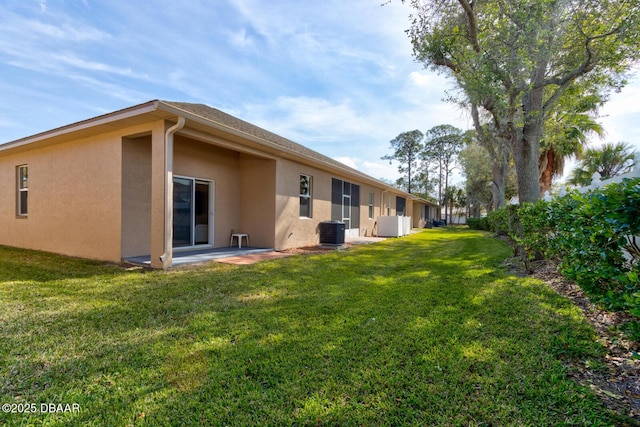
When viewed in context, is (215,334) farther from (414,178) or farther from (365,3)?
(414,178)

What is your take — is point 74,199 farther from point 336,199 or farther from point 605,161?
point 605,161

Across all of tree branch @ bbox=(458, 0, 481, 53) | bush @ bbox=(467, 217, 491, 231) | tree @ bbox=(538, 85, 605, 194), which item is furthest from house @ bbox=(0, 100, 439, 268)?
bush @ bbox=(467, 217, 491, 231)

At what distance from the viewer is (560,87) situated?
6926mm

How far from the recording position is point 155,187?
5.95 m

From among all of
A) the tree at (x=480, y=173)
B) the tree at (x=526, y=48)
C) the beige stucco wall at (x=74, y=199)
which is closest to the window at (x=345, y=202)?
the tree at (x=526, y=48)

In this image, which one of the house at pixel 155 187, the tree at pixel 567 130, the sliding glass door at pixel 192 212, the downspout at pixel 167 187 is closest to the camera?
the downspout at pixel 167 187

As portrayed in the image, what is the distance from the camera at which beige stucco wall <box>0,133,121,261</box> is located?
6836 millimetres

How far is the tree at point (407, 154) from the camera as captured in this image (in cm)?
4212

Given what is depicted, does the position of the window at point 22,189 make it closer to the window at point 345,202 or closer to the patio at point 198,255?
the patio at point 198,255

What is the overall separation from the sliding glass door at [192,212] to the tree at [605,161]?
18.9 metres

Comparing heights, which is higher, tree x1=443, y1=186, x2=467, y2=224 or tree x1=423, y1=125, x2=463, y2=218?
tree x1=423, y1=125, x2=463, y2=218

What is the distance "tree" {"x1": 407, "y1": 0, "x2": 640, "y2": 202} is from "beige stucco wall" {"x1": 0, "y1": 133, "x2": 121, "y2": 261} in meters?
8.66

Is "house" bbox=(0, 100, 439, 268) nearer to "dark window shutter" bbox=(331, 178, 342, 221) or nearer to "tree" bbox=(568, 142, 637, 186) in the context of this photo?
"dark window shutter" bbox=(331, 178, 342, 221)

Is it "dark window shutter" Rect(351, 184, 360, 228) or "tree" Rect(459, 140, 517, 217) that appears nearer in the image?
"dark window shutter" Rect(351, 184, 360, 228)
